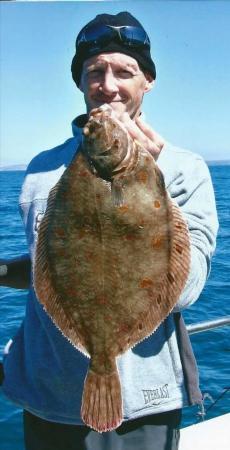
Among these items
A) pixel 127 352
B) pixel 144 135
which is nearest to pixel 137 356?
pixel 127 352

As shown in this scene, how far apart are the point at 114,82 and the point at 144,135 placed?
41 centimetres

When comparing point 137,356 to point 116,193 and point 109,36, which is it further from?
point 109,36

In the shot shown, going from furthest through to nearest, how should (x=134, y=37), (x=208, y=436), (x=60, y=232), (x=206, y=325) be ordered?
(x=208, y=436) → (x=206, y=325) → (x=134, y=37) → (x=60, y=232)

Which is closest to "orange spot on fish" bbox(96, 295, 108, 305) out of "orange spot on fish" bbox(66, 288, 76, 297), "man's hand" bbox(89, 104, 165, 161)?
"orange spot on fish" bbox(66, 288, 76, 297)

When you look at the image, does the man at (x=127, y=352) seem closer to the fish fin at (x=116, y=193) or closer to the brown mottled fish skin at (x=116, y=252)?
the brown mottled fish skin at (x=116, y=252)

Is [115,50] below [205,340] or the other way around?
the other way around

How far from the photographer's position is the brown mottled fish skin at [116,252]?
2.11 meters

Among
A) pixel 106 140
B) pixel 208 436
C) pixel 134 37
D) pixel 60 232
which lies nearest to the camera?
pixel 106 140

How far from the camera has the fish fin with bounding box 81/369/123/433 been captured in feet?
6.80

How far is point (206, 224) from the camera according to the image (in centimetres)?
242

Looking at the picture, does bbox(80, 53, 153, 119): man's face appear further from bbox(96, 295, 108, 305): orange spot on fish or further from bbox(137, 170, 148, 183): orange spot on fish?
bbox(96, 295, 108, 305): orange spot on fish

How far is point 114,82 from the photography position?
2410 mm

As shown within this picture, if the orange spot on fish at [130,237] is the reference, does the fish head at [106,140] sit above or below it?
above

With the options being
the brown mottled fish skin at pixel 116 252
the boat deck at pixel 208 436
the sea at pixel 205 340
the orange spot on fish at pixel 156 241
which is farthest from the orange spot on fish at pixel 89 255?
the sea at pixel 205 340
